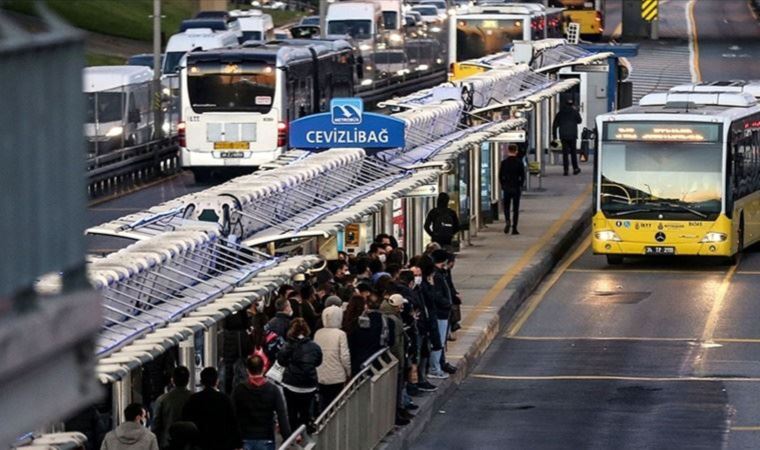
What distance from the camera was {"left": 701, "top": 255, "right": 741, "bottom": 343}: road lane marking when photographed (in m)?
26.7

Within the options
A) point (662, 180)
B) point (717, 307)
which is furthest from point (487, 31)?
point (717, 307)

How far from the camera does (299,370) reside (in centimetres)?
1658

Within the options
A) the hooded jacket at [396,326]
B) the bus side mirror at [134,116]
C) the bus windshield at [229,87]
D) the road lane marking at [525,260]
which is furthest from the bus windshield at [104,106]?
the hooded jacket at [396,326]

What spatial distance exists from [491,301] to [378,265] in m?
6.86

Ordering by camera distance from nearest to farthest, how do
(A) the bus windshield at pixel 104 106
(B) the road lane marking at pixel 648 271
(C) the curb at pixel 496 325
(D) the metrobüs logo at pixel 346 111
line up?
(C) the curb at pixel 496 325 → (D) the metrobüs logo at pixel 346 111 → (B) the road lane marking at pixel 648 271 → (A) the bus windshield at pixel 104 106

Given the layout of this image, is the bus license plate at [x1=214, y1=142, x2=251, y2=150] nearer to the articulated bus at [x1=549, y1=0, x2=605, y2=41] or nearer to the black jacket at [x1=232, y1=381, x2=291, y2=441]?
the black jacket at [x1=232, y1=381, x2=291, y2=441]

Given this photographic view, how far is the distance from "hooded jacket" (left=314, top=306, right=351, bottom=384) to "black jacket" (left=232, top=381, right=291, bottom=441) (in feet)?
8.62

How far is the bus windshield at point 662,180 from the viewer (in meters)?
32.7

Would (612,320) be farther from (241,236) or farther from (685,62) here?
(685,62)

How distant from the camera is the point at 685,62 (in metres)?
Answer: 78.7

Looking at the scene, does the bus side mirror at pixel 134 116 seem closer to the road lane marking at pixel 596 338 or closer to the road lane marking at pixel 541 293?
the road lane marking at pixel 541 293

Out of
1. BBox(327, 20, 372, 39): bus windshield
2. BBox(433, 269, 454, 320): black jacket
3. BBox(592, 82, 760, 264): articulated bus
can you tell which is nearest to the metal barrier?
BBox(433, 269, 454, 320): black jacket

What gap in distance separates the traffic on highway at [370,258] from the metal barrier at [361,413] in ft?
0.16

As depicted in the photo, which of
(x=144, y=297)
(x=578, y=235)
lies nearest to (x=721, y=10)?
(x=578, y=235)
